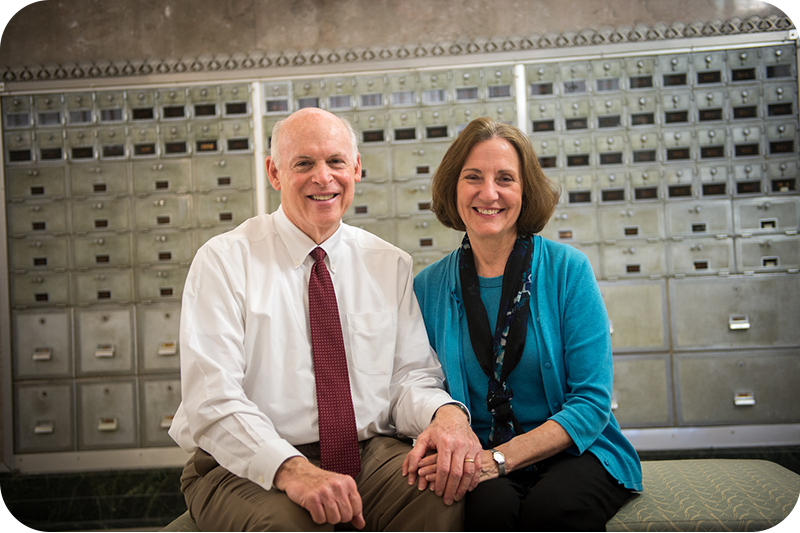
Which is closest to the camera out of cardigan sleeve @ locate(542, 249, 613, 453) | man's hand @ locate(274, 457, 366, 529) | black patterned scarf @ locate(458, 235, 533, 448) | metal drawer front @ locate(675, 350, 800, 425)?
man's hand @ locate(274, 457, 366, 529)

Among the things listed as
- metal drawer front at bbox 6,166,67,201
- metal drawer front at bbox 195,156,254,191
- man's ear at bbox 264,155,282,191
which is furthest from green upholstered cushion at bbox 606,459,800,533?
metal drawer front at bbox 6,166,67,201

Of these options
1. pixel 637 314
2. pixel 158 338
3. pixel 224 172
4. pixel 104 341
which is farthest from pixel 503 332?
pixel 104 341

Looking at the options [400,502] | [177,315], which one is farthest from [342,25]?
[400,502]

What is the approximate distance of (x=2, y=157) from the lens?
3916mm

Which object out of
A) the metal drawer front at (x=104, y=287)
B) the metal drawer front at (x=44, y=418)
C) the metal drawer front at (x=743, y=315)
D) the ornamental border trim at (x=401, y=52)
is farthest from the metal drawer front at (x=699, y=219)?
the metal drawer front at (x=44, y=418)

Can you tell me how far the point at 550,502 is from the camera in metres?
1.30

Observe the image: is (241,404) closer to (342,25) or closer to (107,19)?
(342,25)

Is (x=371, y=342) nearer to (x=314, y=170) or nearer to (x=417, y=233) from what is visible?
(x=314, y=170)

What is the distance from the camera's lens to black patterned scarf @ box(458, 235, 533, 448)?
154 cm

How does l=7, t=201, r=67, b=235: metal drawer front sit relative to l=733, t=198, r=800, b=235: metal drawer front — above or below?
above

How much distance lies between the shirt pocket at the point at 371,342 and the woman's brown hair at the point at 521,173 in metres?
0.51

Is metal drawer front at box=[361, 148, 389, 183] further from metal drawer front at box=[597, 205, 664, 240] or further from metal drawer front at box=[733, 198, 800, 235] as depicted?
metal drawer front at box=[733, 198, 800, 235]

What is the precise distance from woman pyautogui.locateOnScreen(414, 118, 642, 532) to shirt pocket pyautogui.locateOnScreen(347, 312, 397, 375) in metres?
0.18

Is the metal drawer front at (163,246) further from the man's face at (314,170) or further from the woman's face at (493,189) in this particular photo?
the woman's face at (493,189)
